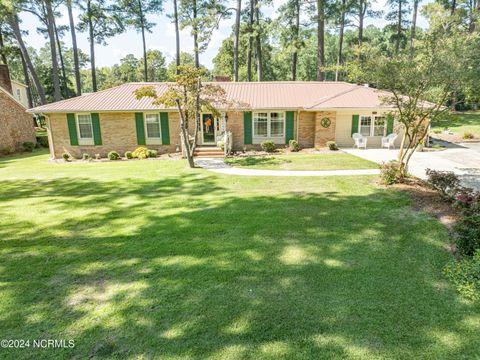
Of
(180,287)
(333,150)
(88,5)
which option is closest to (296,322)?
(180,287)

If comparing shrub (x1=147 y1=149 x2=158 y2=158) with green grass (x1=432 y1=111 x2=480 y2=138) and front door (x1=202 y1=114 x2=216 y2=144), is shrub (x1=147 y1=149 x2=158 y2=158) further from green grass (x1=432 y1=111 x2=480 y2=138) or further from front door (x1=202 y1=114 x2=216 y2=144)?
green grass (x1=432 y1=111 x2=480 y2=138)

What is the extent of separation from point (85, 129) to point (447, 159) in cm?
1809

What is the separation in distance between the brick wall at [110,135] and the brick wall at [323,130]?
25.4 ft

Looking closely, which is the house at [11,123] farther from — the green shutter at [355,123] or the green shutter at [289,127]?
the green shutter at [355,123]

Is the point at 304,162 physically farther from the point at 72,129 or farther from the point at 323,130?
the point at 72,129

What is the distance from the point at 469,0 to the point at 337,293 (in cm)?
4277

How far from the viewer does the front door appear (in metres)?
17.9

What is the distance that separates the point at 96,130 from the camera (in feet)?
56.2

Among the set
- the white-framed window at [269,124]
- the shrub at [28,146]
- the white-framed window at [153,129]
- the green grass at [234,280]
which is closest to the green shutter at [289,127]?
the white-framed window at [269,124]

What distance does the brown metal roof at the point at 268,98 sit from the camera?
55.4ft

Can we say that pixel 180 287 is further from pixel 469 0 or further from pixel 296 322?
pixel 469 0

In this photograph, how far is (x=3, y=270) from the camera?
4812 mm

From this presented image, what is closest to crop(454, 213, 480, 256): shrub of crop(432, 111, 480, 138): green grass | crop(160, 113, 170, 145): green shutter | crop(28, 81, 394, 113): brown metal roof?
crop(28, 81, 394, 113): brown metal roof

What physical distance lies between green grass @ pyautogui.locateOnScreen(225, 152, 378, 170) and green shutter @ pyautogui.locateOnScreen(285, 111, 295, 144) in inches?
91.3
